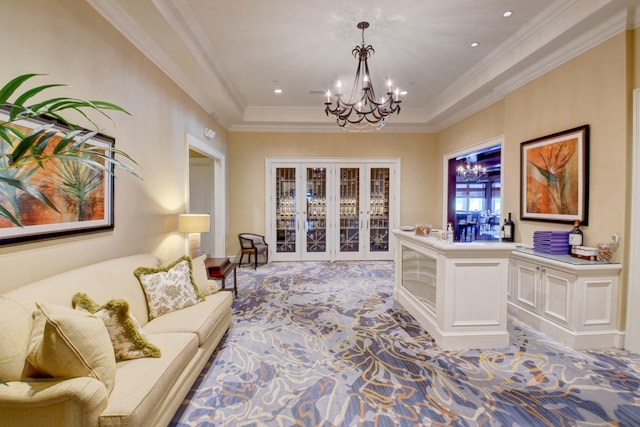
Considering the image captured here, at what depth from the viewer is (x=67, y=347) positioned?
4.51ft

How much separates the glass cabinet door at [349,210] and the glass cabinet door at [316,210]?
0.39 meters


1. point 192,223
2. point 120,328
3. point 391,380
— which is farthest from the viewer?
point 192,223

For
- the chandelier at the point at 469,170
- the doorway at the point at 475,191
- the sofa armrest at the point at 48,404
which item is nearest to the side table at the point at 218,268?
the sofa armrest at the point at 48,404

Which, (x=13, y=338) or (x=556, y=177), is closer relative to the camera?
(x=13, y=338)

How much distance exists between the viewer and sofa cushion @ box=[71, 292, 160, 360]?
182 centimetres

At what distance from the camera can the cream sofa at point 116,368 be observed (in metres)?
1.31

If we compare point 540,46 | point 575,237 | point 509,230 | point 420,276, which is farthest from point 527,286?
point 540,46

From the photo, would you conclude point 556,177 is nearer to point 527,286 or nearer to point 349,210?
point 527,286

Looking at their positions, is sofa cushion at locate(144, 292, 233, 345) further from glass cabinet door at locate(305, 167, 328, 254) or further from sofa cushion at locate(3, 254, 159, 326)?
glass cabinet door at locate(305, 167, 328, 254)

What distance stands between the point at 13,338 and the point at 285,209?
18.3ft

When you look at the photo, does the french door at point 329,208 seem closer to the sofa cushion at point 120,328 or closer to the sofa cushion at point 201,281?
the sofa cushion at point 201,281

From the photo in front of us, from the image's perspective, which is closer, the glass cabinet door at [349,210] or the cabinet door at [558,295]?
the cabinet door at [558,295]

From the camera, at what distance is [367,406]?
2.10 metres

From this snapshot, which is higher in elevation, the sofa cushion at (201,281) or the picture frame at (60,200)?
the picture frame at (60,200)
